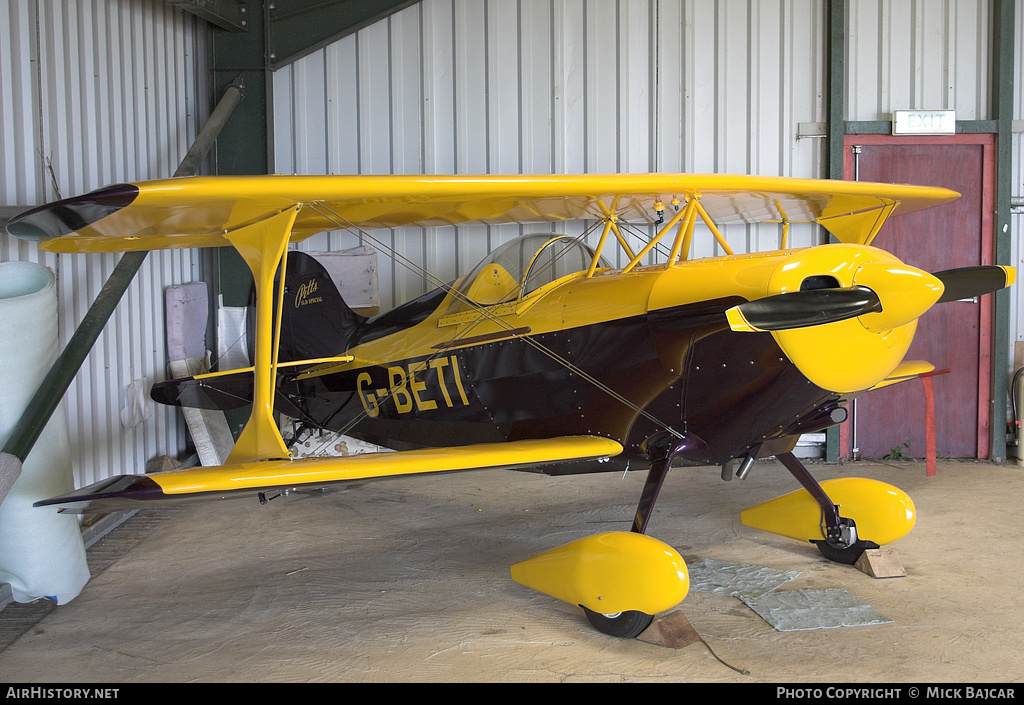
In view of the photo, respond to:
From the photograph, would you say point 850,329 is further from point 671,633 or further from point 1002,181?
point 1002,181

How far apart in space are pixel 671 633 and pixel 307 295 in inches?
124

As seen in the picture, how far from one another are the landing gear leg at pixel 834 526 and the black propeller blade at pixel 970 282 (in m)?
1.20

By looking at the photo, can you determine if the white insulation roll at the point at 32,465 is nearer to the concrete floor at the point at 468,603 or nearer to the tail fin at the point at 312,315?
the concrete floor at the point at 468,603

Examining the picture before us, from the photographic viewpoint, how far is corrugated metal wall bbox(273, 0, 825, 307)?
639 cm

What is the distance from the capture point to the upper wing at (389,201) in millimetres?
2867

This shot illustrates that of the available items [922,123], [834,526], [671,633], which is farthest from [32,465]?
[922,123]

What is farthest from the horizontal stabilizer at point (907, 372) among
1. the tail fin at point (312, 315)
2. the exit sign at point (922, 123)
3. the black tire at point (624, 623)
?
the tail fin at point (312, 315)

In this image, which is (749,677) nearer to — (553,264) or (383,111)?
(553,264)

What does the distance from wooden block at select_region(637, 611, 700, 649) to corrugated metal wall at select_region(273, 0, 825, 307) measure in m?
3.88

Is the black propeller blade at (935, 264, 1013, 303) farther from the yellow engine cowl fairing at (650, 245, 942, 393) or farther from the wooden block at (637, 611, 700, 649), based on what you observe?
the wooden block at (637, 611, 700, 649)

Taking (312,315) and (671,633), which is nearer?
(671,633)

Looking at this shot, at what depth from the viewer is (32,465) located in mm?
3465

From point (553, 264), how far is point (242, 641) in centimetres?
227

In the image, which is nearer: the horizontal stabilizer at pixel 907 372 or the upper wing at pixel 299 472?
the upper wing at pixel 299 472
